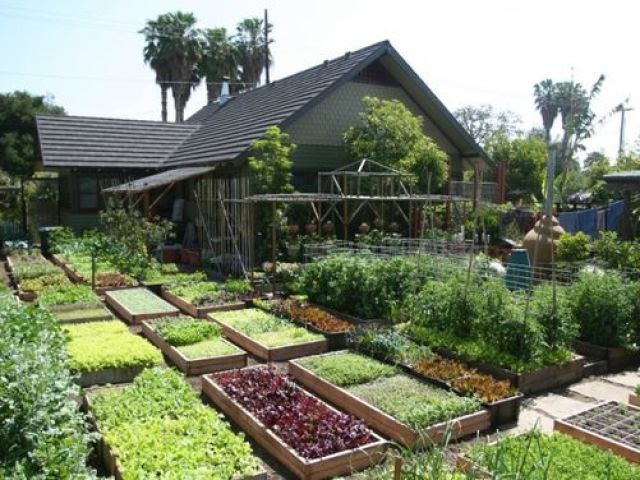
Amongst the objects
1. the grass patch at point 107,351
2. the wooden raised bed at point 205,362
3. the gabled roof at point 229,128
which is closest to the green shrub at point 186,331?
the wooden raised bed at point 205,362

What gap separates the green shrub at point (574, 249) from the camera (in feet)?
45.5

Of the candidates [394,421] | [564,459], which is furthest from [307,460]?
[564,459]

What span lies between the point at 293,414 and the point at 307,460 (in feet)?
2.81

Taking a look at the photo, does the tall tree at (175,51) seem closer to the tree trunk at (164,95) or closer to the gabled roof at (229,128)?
the tree trunk at (164,95)

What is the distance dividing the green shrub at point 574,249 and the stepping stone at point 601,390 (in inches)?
277

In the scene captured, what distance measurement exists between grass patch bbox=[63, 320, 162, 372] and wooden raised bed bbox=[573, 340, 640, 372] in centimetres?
639

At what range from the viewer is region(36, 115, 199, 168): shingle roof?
19.6 metres

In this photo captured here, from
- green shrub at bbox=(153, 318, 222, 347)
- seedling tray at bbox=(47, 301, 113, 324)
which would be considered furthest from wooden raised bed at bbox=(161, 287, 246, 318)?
seedling tray at bbox=(47, 301, 113, 324)

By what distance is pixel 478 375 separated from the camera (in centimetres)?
676

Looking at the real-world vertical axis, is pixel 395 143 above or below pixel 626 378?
above

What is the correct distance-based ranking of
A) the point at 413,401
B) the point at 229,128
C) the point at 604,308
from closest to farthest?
the point at 413,401 < the point at 604,308 < the point at 229,128

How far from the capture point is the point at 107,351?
7.15 metres

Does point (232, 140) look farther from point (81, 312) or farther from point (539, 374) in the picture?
point (539, 374)

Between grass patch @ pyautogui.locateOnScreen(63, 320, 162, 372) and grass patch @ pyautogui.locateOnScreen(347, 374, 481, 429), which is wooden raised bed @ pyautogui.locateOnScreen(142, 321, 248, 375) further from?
grass patch @ pyautogui.locateOnScreen(347, 374, 481, 429)
